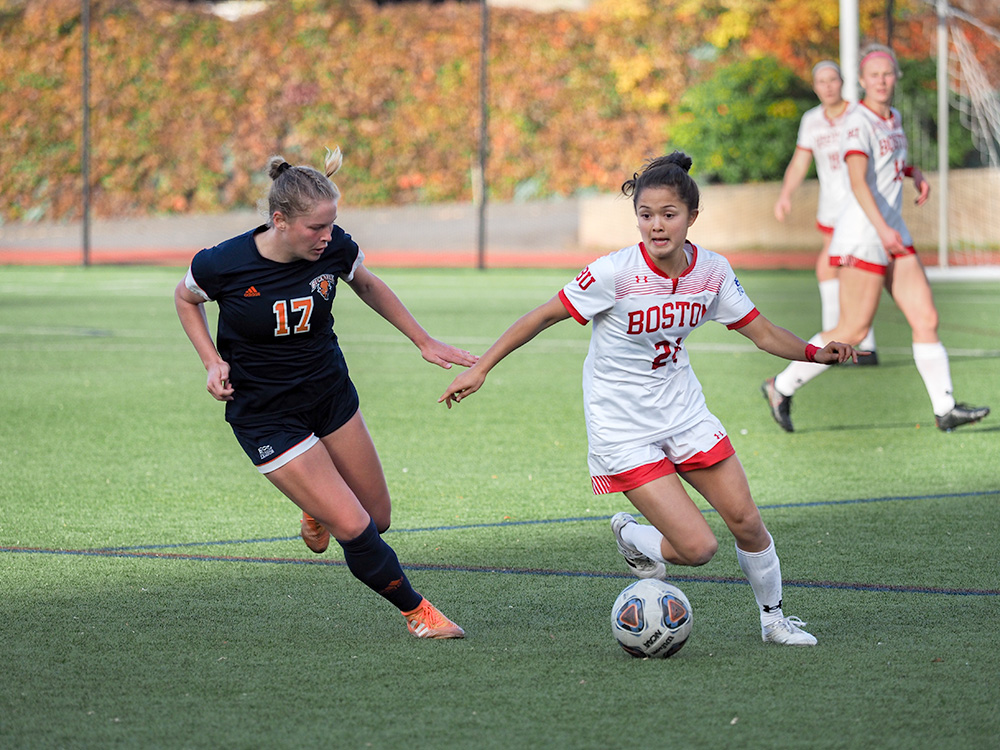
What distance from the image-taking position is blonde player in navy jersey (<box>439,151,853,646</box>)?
179 inches

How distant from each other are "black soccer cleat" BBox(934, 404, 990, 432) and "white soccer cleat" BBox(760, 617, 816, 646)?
4482 millimetres

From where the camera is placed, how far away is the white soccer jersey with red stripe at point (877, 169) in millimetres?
8844

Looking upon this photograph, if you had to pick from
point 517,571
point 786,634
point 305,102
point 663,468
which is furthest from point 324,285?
point 305,102

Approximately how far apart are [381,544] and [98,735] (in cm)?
125

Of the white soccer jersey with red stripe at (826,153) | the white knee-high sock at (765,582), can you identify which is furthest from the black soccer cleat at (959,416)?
the white knee-high sock at (765,582)

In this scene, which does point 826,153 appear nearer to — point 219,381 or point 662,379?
point 662,379

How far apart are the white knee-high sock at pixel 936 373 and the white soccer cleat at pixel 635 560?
13.3 ft

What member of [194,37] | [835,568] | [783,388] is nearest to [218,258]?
[835,568]

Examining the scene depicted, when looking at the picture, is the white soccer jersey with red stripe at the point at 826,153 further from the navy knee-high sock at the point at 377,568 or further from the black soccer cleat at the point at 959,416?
the navy knee-high sock at the point at 377,568

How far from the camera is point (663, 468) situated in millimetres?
4633

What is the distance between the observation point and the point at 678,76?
3238 cm

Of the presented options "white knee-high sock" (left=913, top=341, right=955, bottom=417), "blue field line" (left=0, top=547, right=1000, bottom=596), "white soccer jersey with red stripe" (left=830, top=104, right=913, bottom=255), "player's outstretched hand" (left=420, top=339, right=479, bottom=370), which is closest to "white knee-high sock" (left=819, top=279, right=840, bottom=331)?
"white soccer jersey with red stripe" (left=830, top=104, right=913, bottom=255)

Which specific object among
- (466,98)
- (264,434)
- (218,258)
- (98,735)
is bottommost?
(98,735)

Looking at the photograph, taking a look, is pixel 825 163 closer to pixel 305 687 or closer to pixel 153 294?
pixel 305 687
